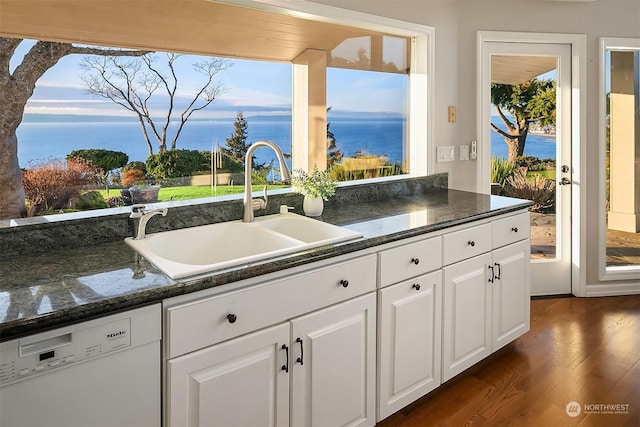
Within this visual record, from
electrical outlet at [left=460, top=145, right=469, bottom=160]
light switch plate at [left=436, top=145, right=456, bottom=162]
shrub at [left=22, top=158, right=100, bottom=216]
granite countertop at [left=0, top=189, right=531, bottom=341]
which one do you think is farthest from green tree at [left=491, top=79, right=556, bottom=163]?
shrub at [left=22, top=158, right=100, bottom=216]

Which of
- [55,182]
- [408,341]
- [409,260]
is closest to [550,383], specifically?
[408,341]

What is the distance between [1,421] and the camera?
1108 millimetres

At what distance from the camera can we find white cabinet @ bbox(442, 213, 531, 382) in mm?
2266

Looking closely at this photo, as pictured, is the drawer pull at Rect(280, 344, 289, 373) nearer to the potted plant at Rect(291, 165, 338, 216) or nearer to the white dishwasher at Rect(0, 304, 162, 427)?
the white dishwasher at Rect(0, 304, 162, 427)

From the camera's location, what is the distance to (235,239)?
6.77 feet

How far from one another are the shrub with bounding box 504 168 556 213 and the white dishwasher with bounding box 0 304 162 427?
9.81 ft

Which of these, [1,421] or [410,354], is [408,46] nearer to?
[410,354]

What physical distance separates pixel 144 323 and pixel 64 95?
43.0 inches

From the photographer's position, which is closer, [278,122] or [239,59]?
[239,59]

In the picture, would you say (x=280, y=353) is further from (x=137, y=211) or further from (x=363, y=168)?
(x=363, y=168)

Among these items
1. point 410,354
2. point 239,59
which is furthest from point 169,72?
point 410,354

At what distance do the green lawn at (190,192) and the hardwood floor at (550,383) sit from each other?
1.32 meters

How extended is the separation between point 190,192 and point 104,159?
1.37 ft

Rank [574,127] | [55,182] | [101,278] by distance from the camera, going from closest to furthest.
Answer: [101,278] → [55,182] → [574,127]
